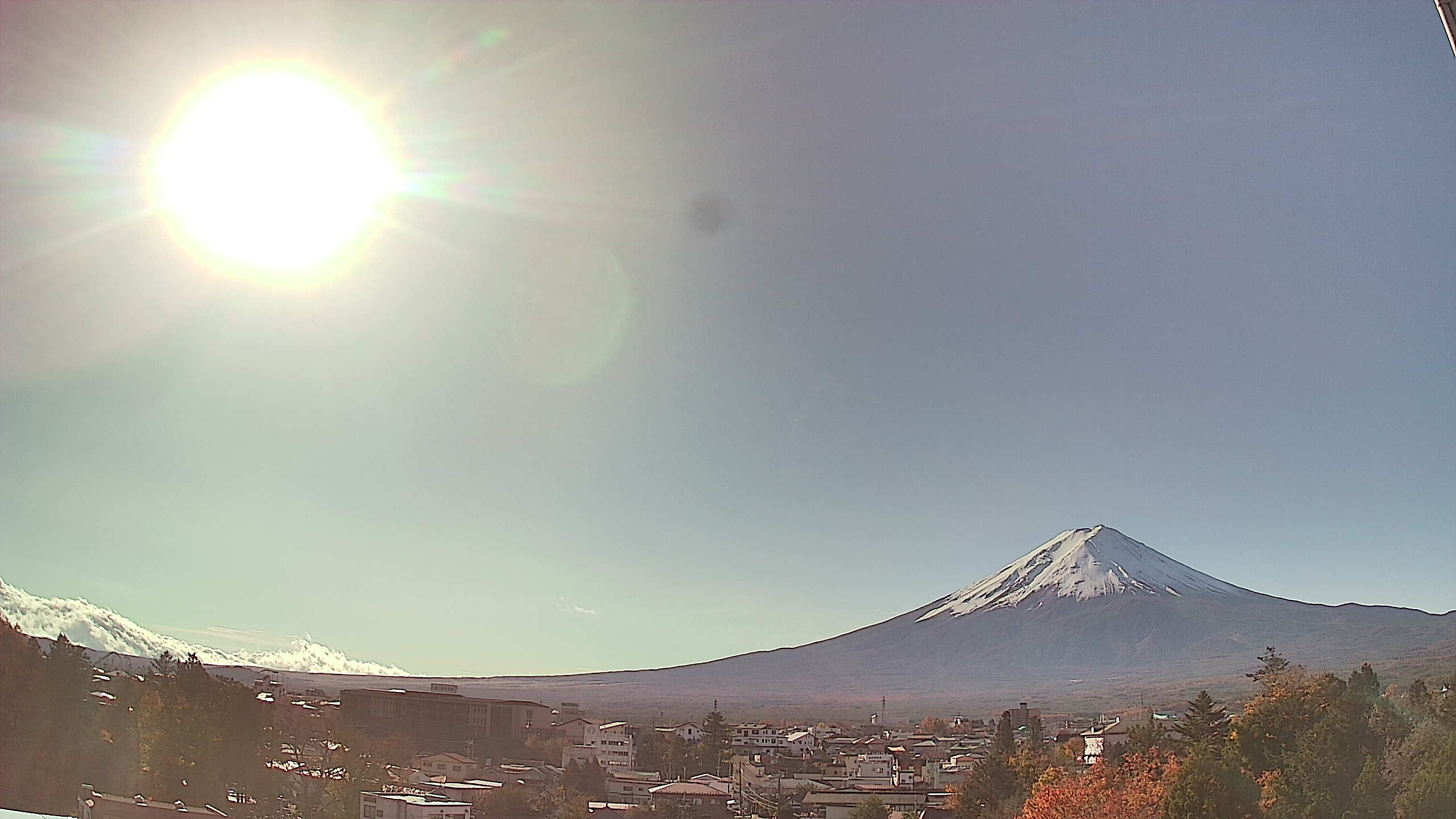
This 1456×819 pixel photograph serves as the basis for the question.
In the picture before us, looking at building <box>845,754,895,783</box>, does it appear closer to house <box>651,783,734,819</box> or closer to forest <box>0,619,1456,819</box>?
forest <box>0,619,1456,819</box>

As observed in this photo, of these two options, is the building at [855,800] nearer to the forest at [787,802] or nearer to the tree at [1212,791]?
the forest at [787,802]

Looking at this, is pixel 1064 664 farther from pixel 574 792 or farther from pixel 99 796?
pixel 99 796

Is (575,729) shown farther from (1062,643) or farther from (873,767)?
(1062,643)

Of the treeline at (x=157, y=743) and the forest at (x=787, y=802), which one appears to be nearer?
the treeline at (x=157, y=743)

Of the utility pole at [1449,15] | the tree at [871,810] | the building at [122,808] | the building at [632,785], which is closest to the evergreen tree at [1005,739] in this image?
the tree at [871,810]

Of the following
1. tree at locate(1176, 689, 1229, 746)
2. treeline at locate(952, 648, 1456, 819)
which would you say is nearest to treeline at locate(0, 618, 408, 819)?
treeline at locate(952, 648, 1456, 819)
